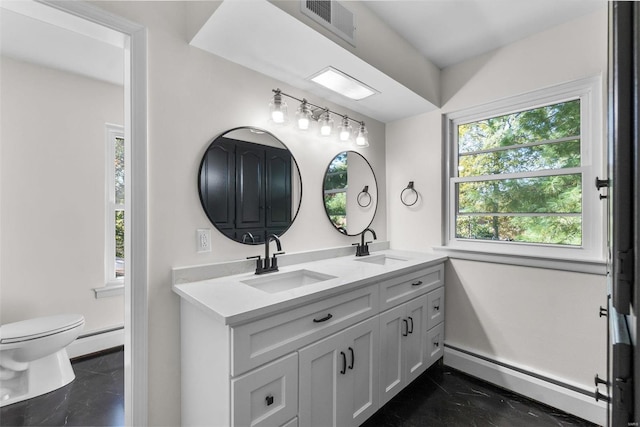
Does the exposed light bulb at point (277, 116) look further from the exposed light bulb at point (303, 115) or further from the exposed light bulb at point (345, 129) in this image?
the exposed light bulb at point (345, 129)

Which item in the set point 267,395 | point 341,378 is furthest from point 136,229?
point 341,378

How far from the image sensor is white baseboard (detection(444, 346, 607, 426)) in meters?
1.72

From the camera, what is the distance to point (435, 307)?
7.27ft

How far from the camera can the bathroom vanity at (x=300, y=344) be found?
110 cm

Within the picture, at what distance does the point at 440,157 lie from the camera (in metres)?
2.38

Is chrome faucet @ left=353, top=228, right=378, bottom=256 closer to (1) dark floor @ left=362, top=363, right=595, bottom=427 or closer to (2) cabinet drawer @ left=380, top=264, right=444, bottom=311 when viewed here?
(2) cabinet drawer @ left=380, top=264, right=444, bottom=311

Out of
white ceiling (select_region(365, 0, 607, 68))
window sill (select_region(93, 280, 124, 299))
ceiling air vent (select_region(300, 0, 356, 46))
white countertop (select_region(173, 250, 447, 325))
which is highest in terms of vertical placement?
white ceiling (select_region(365, 0, 607, 68))

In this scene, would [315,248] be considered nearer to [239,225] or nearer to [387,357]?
[239,225]

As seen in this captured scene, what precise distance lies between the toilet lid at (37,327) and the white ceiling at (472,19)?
9.46ft

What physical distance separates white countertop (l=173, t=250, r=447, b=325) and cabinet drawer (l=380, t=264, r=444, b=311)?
0.19ft

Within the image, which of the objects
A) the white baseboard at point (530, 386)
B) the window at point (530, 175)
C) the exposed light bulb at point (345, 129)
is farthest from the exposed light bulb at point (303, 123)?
the white baseboard at point (530, 386)

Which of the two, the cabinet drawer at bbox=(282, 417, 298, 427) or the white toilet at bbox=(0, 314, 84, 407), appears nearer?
the cabinet drawer at bbox=(282, 417, 298, 427)

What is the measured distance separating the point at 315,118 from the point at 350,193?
0.68 m

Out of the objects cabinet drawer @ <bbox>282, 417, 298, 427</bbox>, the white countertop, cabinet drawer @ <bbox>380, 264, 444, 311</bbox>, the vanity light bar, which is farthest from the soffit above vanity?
cabinet drawer @ <bbox>282, 417, 298, 427</bbox>
